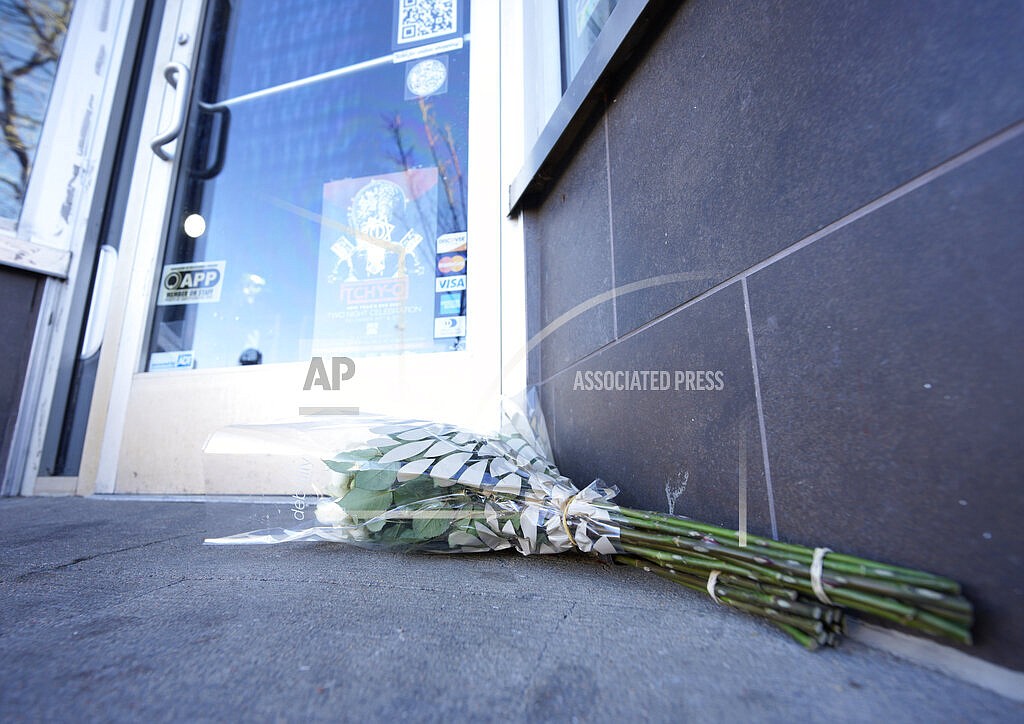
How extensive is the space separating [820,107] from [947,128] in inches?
6.7

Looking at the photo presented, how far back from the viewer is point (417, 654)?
52cm

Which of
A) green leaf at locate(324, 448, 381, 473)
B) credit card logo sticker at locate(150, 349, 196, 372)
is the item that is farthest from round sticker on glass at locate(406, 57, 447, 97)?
green leaf at locate(324, 448, 381, 473)

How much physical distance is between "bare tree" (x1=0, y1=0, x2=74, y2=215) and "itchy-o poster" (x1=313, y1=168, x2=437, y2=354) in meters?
1.56

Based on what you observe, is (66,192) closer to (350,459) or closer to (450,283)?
(450,283)

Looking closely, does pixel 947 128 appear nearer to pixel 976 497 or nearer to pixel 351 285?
pixel 976 497

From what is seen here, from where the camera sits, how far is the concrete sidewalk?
1.36 ft

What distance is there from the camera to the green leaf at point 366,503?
93 centimetres

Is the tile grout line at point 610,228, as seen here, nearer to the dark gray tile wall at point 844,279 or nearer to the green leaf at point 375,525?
the dark gray tile wall at point 844,279

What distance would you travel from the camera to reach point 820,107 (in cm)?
61

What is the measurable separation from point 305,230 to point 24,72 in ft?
5.63

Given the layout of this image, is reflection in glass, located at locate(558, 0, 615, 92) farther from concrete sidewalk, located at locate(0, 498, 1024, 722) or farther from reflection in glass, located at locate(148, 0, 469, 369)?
concrete sidewalk, located at locate(0, 498, 1024, 722)

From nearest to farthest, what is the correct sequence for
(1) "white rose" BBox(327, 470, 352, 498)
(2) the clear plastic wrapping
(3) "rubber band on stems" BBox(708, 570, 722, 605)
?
(3) "rubber band on stems" BBox(708, 570, 722, 605)
(2) the clear plastic wrapping
(1) "white rose" BBox(327, 470, 352, 498)

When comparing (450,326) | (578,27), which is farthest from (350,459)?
(578,27)

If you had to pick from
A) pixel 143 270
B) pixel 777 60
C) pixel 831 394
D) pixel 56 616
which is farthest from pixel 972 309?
pixel 143 270
